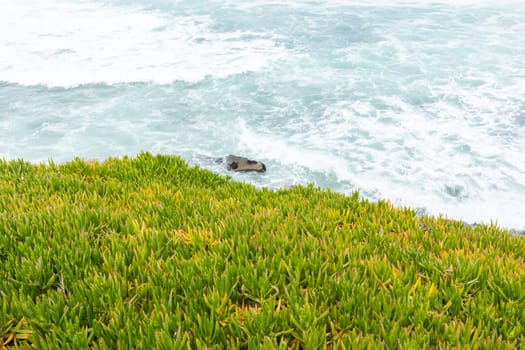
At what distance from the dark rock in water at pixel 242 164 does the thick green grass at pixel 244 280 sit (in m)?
11.3

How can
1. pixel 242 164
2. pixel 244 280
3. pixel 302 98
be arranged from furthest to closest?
1. pixel 302 98
2. pixel 242 164
3. pixel 244 280

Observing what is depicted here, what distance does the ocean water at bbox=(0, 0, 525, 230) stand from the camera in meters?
16.5

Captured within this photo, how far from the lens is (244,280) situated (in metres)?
3.03

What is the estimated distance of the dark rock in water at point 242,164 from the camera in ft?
52.9

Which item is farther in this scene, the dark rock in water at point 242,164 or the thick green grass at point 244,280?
the dark rock in water at point 242,164

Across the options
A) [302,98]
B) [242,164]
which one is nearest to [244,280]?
[242,164]

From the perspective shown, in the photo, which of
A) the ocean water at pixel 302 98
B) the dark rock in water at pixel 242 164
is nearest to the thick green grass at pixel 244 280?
the ocean water at pixel 302 98

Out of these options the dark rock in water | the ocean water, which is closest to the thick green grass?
the ocean water

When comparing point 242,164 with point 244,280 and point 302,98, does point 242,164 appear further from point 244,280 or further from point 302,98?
point 244,280

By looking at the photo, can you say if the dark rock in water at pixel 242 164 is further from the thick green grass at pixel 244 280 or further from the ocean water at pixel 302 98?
the thick green grass at pixel 244 280

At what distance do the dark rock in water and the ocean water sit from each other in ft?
1.19

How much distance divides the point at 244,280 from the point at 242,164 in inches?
525

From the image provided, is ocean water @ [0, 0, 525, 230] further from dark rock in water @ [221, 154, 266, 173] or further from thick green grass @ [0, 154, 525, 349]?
thick green grass @ [0, 154, 525, 349]

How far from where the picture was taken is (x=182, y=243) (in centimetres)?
369
